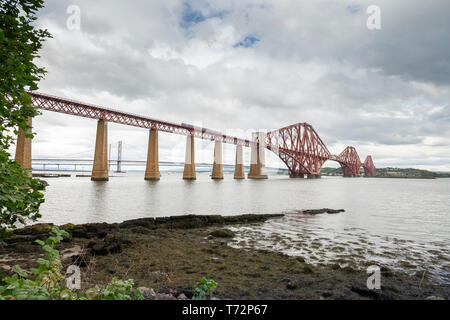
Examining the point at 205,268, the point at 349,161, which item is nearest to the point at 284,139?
the point at 349,161

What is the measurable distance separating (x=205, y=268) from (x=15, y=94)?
5812mm

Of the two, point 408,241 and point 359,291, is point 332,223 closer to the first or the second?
point 408,241

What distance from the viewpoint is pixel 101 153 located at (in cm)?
5334

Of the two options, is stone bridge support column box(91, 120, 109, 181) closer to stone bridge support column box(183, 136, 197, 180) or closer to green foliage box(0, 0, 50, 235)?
stone bridge support column box(183, 136, 197, 180)

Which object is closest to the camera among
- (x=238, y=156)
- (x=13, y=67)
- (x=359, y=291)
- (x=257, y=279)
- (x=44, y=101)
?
(x=13, y=67)

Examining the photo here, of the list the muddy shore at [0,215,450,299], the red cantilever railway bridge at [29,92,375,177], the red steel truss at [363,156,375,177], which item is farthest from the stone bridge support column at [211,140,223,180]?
the red steel truss at [363,156,375,177]

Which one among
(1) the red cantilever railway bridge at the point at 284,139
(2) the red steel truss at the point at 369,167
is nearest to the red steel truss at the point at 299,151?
(1) the red cantilever railway bridge at the point at 284,139

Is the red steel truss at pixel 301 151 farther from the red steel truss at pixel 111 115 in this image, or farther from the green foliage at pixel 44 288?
the green foliage at pixel 44 288

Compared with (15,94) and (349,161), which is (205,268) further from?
(349,161)

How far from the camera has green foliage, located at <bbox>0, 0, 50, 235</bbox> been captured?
10.7 ft

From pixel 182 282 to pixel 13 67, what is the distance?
5.04 metres

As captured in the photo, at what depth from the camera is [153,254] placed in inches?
329
